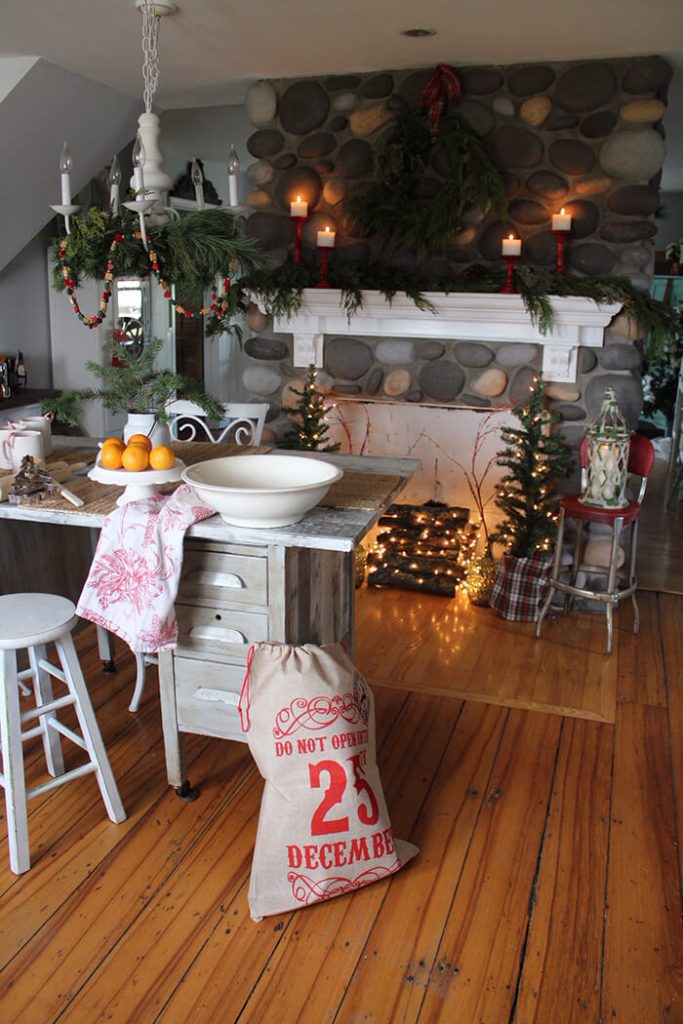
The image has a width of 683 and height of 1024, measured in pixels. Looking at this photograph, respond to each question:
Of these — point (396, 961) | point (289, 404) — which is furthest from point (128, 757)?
point (289, 404)

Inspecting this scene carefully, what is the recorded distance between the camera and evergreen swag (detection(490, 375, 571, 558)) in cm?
380

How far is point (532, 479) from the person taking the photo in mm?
3801

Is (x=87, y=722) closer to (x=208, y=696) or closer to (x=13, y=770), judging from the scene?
(x=13, y=770)

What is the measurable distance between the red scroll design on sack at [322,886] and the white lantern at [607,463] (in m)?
1.95

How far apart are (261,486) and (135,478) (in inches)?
13.8

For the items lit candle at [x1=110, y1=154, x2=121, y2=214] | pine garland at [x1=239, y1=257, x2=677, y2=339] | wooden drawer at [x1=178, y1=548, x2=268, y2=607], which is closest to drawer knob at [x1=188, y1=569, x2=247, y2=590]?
wooden drawer at [x1=178, y1=548, x2=268, y2=607]

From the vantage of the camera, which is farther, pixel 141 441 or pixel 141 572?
pixel 141 441

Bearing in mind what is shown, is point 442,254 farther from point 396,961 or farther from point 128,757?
point 396,961

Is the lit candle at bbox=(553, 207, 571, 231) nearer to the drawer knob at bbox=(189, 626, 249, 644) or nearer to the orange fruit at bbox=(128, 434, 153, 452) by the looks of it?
the orange fruit at bbox=(128, 434, 153, 452)

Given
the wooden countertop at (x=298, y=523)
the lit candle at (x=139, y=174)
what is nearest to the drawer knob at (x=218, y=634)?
the wooden countertop at (x=298, y=523)

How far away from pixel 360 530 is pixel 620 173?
251 cm

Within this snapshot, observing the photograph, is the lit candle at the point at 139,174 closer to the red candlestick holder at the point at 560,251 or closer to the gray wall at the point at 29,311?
the red candlestick holder at the point at 560,251

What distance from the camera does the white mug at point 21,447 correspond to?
2.53m

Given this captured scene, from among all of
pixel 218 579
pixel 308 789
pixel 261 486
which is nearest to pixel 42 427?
pixel 261 486
